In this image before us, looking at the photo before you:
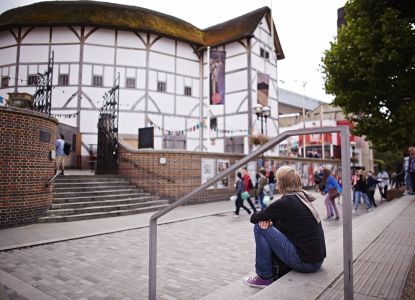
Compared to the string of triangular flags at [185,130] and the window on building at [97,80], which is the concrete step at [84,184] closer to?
the string of triangular flags at [185,130]

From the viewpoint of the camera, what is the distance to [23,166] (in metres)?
7.78

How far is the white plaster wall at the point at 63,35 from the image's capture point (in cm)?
2059

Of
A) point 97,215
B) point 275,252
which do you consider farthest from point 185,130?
point 275,252

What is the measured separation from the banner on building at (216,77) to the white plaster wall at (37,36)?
12.0 metres

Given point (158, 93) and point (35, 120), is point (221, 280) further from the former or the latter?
point (158, 93)

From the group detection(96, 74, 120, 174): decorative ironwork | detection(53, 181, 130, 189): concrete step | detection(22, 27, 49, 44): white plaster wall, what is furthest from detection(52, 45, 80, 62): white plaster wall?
detection(53, 181, 130, 189): concrete step

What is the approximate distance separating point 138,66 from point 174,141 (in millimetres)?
6052

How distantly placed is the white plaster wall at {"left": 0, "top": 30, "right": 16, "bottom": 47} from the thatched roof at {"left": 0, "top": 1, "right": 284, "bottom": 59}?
0.59m

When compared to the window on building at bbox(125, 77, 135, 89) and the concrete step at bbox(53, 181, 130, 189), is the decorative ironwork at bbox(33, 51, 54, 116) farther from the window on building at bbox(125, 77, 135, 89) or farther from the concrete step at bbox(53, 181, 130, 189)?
the window on building at bbox(125, 77, 135, 89)

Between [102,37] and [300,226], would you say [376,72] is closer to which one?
[300,226]

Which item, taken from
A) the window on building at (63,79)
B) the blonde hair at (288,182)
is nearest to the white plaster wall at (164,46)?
the window on building at (63,79)

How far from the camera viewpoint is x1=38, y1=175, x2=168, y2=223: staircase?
8922 mm

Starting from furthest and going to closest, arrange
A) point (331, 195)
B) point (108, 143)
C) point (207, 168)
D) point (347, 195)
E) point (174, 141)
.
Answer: point (174, 141) < point (207, 168) < point (108, 143) < point (331, 195) < point (347, 195)

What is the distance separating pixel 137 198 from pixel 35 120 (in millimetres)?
4761
